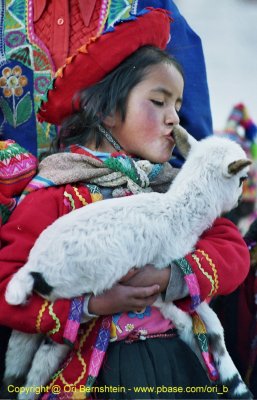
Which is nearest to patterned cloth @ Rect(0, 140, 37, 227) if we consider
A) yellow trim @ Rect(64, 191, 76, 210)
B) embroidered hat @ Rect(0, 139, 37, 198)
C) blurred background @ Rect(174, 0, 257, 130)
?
embroidered hat @ Rect(0, 139, 37, 198)

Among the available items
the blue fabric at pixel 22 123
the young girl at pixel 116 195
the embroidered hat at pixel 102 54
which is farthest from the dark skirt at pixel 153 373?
the blue fabric at pixel 22 123

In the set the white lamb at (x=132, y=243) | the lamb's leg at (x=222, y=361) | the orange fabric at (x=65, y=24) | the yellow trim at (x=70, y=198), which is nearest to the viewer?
the white lamb at (x=132, y=243)

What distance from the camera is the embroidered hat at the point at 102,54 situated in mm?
1819

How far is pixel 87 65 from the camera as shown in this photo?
72.5 inches

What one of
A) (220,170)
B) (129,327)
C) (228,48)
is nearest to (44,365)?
(129,327)

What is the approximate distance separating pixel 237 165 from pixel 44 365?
29.5 inches

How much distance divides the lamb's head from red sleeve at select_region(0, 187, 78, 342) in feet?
1.35

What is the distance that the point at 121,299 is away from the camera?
58.2 inches

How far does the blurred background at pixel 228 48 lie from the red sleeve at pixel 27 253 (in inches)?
96.5

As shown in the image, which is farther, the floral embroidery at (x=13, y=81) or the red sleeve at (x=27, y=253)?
the floral embroidery at (x=13, y=81)

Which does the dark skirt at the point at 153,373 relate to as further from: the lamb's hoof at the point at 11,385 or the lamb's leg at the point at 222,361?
the lamb's hoof at the point at 11,385

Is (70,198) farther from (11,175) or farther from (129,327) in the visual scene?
(129,327)

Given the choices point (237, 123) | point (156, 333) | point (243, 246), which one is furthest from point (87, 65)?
point (237, 123)

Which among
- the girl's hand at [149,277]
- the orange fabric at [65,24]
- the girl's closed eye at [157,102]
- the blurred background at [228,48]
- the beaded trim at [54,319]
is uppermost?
the orange fabric at [65,24]
